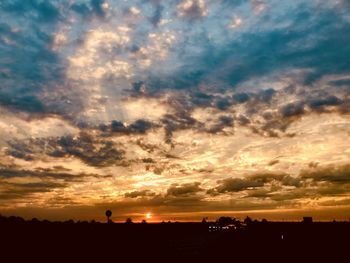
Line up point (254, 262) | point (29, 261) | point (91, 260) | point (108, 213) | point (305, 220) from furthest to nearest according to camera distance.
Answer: point (305, 220), point (108, 213), point (254, 262), point (91, 260), point (29, 261)

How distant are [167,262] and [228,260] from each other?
206 inches

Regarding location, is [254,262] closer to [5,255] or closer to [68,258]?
[68,258]

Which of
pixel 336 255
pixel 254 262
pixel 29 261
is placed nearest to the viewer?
pixel 29 261

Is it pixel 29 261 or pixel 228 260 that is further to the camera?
pixel 228 260

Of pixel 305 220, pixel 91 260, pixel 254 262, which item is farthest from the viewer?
pixel 305 220

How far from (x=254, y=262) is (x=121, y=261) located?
964cm

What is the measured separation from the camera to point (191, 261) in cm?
3231

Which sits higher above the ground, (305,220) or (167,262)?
(305,220)

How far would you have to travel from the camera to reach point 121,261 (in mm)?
30078

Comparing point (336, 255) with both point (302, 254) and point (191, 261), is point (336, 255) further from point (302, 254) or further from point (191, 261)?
point (191, 261)

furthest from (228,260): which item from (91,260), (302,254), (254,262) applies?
(91,260)

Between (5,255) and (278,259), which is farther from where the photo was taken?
(278,259)

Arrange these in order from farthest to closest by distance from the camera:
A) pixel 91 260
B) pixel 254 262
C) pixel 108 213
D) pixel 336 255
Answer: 1. pixel 108 213
2. pixel 336 255
3. pixel 254 262
4. pixel 91 260

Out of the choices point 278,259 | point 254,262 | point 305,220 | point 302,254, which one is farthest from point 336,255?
point 305,220
